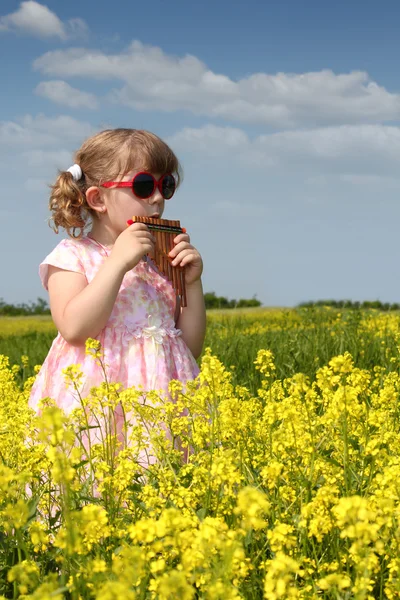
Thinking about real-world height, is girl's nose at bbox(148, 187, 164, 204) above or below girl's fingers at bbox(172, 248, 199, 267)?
above

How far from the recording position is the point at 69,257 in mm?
4699

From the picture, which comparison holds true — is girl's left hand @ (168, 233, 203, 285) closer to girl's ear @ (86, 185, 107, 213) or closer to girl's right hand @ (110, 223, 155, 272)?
girl's right hand @ (110, 223, 155, 272)

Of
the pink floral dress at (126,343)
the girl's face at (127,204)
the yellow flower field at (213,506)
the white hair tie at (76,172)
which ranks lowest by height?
the yellow flower field at (213,506)

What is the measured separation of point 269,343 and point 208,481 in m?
5.48

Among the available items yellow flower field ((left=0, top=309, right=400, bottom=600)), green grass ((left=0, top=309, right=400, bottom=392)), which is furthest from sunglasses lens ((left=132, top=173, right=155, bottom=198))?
green grass ((left=0, top=309, right=400, bottom=392))

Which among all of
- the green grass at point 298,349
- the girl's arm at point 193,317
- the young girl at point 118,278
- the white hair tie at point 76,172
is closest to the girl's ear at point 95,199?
the young girl at point 118,278

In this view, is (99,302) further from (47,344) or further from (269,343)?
(47,344)

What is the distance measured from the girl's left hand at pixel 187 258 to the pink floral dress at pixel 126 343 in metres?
0.29

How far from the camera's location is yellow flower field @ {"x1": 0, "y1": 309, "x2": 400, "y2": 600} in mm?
1866

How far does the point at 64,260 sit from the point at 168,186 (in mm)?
858

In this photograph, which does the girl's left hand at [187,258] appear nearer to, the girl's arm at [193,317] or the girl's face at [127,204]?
the girl's arm at [193,317]

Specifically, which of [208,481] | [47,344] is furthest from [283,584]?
[47,344]

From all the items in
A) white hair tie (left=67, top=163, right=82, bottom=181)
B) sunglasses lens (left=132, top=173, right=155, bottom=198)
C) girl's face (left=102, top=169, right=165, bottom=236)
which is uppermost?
white hair tie (left=67, top=163, right=82, bottom=181)

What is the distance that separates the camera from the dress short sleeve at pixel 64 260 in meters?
4.65
